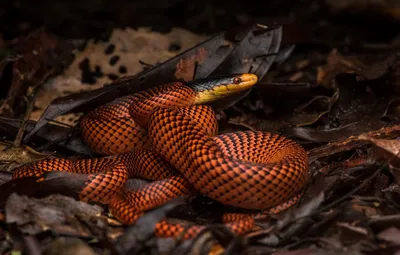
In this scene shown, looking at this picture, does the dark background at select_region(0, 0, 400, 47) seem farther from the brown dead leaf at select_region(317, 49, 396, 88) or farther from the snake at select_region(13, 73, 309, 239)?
the snake at select_region(13, 73, 309, 239)

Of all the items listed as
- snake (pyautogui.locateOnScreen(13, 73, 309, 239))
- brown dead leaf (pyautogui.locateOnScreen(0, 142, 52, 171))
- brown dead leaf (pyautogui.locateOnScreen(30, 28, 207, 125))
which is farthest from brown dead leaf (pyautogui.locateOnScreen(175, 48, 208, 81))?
brown dead leaf (pyautogui.locateOnScreen(0, 142, 52, 171))

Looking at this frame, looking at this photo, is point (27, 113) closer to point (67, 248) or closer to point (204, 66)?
point (204, 66)

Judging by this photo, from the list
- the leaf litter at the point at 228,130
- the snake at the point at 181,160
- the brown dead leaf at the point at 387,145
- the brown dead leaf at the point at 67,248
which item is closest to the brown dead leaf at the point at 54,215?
the leaf litter at the point at 228,130

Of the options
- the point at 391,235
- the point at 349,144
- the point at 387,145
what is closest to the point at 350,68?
the point at 349,144

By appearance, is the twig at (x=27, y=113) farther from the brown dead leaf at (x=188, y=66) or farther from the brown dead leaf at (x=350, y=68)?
the brown dead leaf at (x=350, y=68)

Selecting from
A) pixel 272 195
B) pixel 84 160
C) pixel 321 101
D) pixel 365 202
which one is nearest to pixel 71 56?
pixel 84 160

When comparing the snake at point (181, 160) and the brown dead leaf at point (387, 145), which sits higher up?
the brown dead leaf at point (387, 145)

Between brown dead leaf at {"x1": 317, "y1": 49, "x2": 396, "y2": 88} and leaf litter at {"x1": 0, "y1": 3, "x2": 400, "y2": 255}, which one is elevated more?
brown dead leaf at {"x1": 317, "y1": 49, "x2": 396, "y2": 88}
